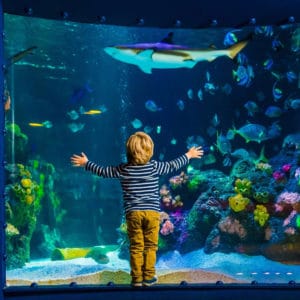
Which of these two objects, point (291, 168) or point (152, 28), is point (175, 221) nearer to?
point (291, 168)

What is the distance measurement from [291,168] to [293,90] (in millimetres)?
749

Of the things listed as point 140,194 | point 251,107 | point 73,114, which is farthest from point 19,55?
point 251,107

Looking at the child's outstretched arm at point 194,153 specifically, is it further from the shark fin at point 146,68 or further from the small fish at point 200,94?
the shark fin at point 146,68

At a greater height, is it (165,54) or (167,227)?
(165,54)

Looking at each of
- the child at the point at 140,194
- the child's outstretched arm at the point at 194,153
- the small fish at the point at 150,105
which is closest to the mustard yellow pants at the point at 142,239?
the child at the point at 140,194

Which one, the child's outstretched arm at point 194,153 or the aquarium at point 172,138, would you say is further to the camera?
the aquarium at point 172,138

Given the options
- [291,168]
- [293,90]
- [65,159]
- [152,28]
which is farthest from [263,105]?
[65,159]

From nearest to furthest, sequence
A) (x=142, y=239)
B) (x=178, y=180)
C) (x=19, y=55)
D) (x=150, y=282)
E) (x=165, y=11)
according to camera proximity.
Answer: (x=142, y=239)
(x=150, y=282)
(x=165, y=11)
(x=19, y=55)
(x=178, y=180)

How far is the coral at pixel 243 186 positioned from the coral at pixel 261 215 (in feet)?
0.60

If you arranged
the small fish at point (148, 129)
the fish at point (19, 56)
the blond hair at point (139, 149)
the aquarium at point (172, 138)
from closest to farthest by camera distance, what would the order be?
1. the blond hair at point (139, 149)
2. the fish at point (19, 56)
3. the aquarium at point (172, 138)
4. the small fish at point (148, 129)

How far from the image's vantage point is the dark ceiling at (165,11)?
5.09 metres

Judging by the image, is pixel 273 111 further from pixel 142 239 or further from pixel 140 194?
pixel 142 239

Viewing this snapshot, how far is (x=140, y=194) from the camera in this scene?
4.83 m

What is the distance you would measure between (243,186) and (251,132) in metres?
0.52
